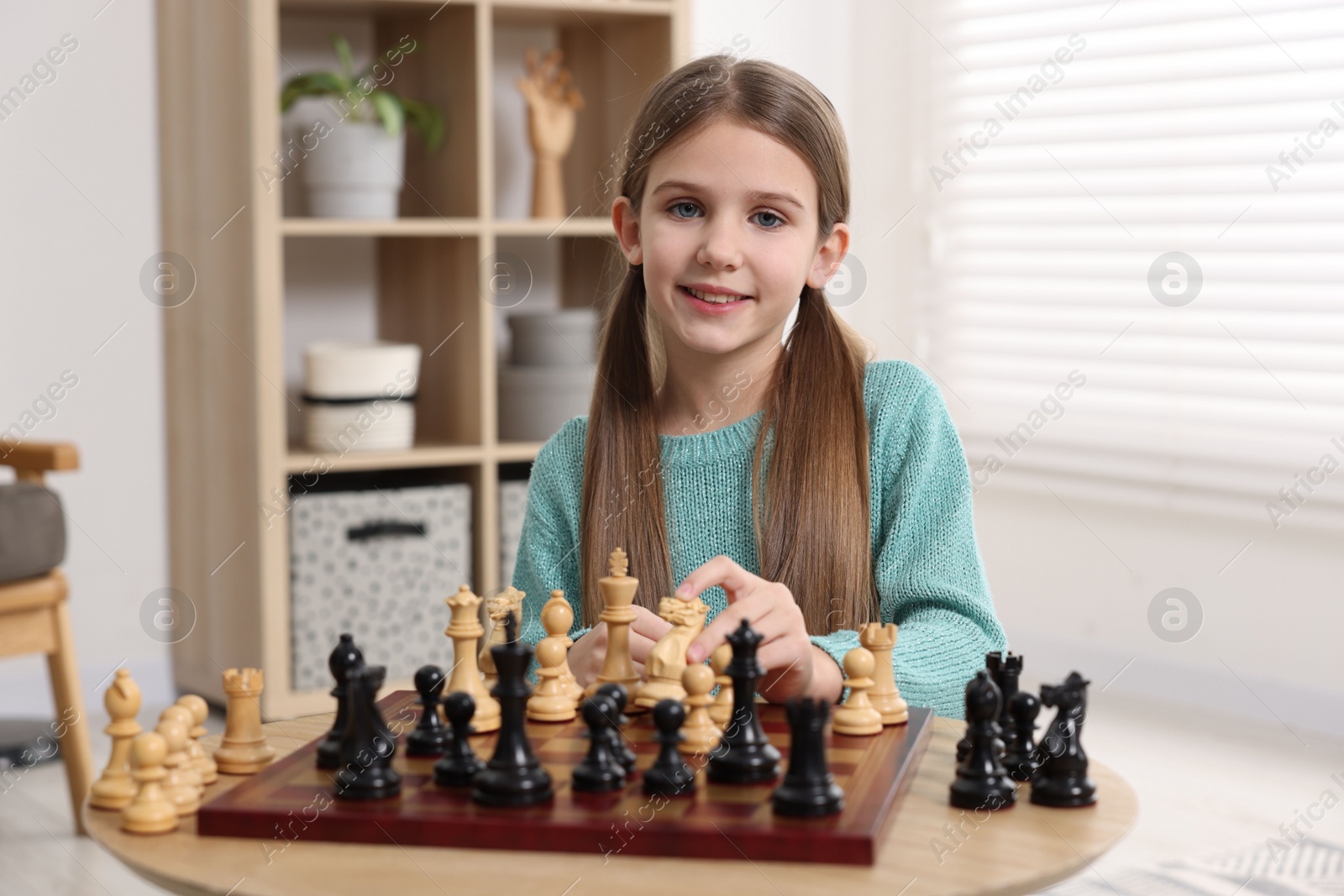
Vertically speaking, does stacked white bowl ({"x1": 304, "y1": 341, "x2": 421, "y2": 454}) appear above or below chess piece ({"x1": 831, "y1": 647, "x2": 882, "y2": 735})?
above

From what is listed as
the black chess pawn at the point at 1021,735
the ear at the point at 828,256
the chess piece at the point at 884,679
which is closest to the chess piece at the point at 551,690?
the chess piece at the point at 884,679

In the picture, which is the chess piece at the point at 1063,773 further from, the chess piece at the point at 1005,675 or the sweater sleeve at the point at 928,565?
the sweater sleeve at the point at 928,565

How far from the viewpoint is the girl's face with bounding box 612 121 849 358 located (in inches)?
58.2

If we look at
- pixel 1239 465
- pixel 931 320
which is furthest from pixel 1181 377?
pixel 931 320

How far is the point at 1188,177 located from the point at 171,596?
256cm

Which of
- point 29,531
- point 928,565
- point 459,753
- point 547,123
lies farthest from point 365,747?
point 547,123

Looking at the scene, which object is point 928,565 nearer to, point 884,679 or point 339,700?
point 884,679

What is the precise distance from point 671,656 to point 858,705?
145 mm

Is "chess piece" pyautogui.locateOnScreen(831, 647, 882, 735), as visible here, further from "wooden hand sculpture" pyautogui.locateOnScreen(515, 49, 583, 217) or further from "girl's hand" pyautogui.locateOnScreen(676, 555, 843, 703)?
"wooden hand sculpture" pyautogui.locateOnScreen(515, 49, 583, 217)

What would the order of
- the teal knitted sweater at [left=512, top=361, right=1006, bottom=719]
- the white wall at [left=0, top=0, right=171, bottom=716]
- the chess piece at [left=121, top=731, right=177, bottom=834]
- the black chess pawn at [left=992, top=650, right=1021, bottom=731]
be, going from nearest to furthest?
the chess piece at [left=121, top=731, right=177, bottom=834] < the black chess pawn at [left=992, top=650, right=1021, bottom=731] < the teal knitted sweater at [left=512, top=361, right=1006, bottom=719] < the white wall at [left=0, top=0, right=171, bottom=716]

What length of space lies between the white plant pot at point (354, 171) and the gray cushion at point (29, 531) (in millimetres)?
960

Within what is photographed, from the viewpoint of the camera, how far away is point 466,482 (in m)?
3.39

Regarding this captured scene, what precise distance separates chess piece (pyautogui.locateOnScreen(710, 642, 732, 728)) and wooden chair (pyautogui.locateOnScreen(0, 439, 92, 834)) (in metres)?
1.75

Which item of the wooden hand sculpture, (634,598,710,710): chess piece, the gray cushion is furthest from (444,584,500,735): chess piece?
the wooden hand sculpture
